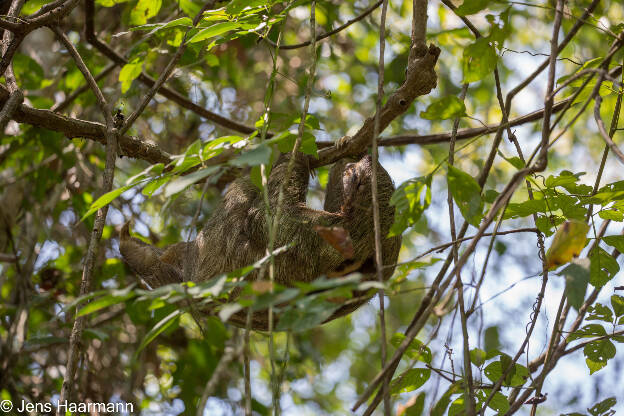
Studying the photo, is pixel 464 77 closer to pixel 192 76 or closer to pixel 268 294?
pixel 268 294

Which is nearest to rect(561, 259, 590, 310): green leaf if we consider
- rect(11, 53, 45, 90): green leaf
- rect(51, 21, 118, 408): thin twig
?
rect(51, 21, 118, 408): thin twig

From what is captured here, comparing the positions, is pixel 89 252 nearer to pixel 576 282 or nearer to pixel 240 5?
pixel 240 5

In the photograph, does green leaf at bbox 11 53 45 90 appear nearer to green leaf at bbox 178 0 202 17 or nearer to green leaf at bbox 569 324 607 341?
green leaf at bbox 178 0 202 17

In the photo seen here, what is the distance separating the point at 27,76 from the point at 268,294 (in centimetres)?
565

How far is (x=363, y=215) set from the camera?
5246 millimetres

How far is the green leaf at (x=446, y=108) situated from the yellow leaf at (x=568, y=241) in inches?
32.0

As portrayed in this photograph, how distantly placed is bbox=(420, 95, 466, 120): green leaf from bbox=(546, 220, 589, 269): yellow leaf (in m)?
0.81

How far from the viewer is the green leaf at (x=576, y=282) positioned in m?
2.43

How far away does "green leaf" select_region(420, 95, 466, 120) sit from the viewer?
10.2 feet

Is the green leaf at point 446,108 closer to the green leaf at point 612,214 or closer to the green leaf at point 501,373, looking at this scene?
the green leaf at point 612,214

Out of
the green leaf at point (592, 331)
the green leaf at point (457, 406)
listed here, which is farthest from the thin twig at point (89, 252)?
the green leaf at point (592, 331)

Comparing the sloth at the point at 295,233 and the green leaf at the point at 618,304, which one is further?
the sloth at the point at 295,233

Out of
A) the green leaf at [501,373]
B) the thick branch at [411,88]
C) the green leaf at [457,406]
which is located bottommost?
the green leaf at [457,406]

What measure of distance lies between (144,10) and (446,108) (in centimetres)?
360
